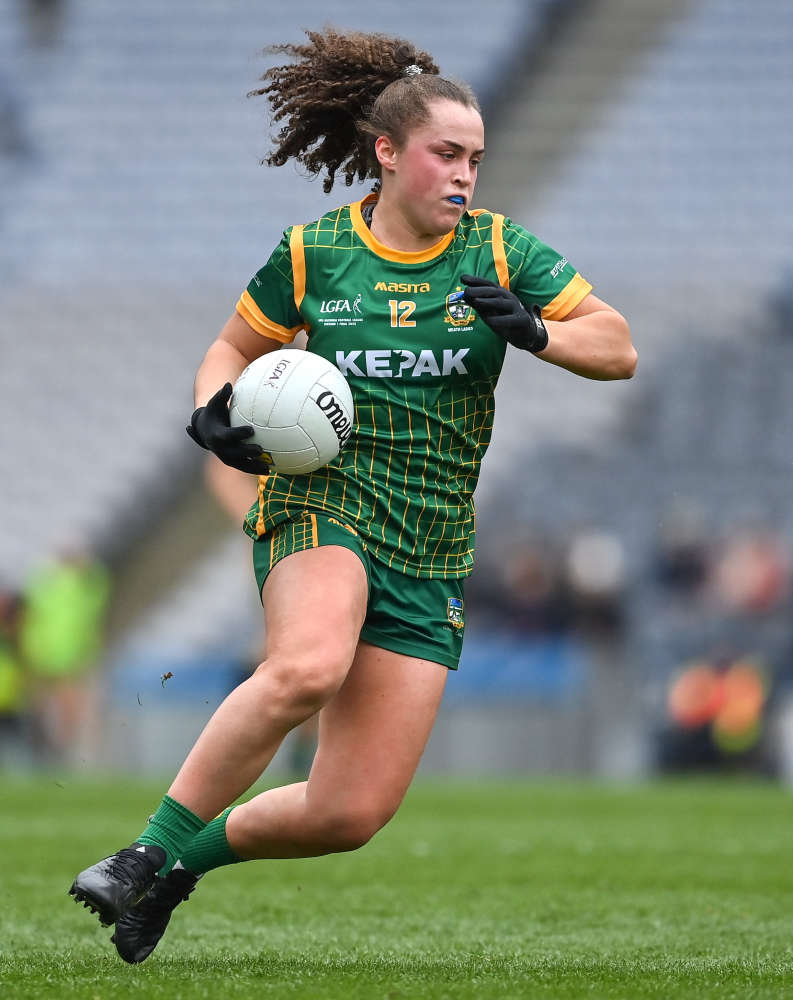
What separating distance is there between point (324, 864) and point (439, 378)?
3739mm

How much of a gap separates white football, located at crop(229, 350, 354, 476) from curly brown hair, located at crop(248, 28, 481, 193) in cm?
71

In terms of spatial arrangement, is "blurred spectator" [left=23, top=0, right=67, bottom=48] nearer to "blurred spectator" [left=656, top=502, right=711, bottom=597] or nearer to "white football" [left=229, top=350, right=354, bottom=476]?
"blurred spectator" [left=656, top=502, right=711, bottom=597]

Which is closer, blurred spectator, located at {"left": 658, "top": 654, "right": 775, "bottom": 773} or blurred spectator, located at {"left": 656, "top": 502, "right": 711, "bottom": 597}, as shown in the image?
blurred spectator, located at {"left": 658, "top": 654, "right": 775, "bottom": 773}

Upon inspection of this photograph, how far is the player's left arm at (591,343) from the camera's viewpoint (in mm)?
4035

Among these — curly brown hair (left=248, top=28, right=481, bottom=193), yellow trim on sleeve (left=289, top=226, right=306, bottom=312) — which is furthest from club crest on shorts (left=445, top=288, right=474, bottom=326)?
curly brown hair (left=248, top=28, right=481, bottom=193)

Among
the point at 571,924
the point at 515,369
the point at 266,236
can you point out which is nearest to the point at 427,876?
the point at 571,924

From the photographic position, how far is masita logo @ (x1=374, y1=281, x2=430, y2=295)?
414cm

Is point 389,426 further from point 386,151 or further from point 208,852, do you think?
point 208,852

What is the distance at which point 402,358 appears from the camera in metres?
4.12

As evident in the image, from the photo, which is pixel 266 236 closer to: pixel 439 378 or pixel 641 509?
pixel 641 509

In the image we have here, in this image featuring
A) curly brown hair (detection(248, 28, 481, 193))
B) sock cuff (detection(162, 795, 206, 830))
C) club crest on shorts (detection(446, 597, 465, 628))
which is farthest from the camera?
curly brown hair (detection(248, 28, 481, 193))

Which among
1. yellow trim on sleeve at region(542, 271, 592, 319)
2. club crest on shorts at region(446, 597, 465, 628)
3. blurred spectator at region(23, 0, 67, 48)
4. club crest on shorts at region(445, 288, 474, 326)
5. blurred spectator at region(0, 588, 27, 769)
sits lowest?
blurred spectator at region(0, 588, 27, 769)

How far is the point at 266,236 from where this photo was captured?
829 inches

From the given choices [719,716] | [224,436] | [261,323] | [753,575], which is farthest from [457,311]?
A: [753,575]
